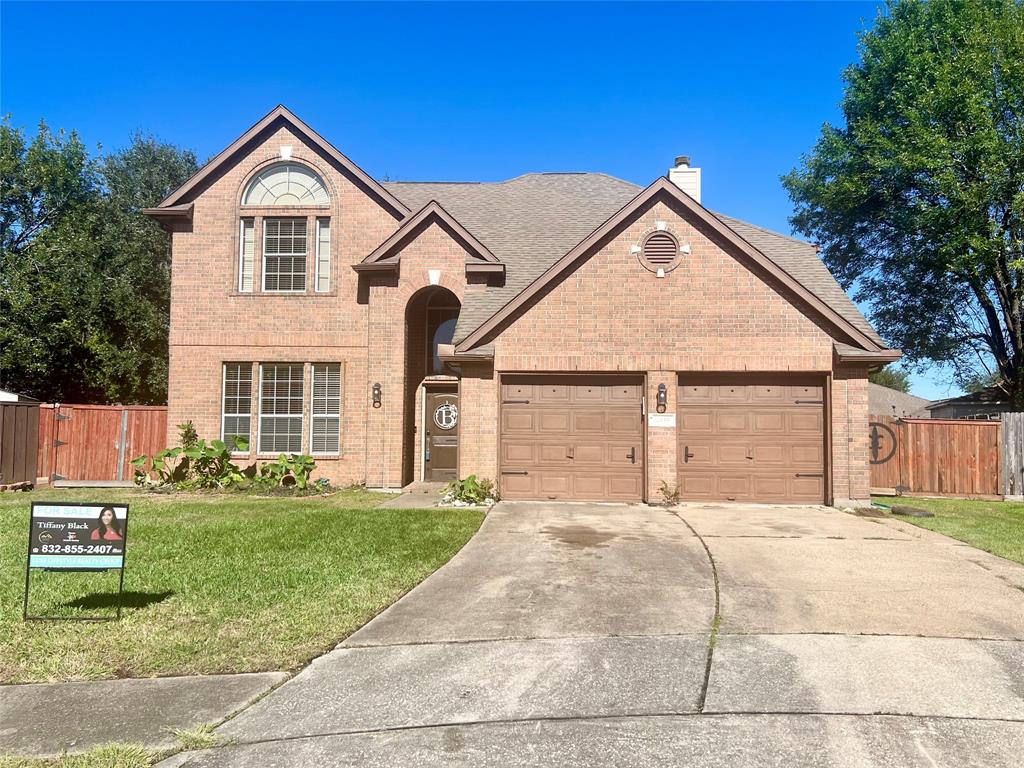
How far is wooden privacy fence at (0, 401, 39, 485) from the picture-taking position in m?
14.5

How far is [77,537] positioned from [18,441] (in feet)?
40.0

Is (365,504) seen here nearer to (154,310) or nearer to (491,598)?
(491,598)

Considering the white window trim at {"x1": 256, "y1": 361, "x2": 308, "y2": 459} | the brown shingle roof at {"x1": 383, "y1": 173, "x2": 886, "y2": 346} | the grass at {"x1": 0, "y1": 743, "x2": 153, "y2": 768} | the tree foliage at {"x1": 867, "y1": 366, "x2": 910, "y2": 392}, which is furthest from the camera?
the tree foliage at {"x1": 867, "y1": 366, "x2": 910, "y2": 392}

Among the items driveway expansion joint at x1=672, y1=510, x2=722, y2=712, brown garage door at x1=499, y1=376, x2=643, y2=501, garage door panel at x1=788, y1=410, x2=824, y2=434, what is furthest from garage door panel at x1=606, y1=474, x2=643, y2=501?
driveway expansion joint at x1=672, y1=510, x2=722, y2=712

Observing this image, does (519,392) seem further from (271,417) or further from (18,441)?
(18,441)

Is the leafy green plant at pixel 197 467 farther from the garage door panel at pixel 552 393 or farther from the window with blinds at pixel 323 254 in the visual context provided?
the garage door panel at pixel 552 393

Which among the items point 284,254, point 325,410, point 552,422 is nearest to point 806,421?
point 552,422

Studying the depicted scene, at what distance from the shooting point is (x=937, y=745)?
3498mm

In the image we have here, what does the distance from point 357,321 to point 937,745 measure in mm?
13818

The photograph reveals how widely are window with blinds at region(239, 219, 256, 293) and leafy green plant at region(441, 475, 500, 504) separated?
755cm

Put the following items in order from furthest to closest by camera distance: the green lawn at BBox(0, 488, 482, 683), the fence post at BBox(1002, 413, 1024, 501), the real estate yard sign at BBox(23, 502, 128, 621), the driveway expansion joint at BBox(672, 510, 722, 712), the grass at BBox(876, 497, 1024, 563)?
the fence post at BBox(1002, 413, 1024, 501), the grass at BBox(876, 497, 1024, 563), the real estate yard sign at BBox(23, 502, 128, 621), the green lawn at BBox(0, 488, 482, 683), the driveway expansion joint at BBox(672, 510, 722, 712)

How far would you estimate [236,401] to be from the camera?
50.5 ft

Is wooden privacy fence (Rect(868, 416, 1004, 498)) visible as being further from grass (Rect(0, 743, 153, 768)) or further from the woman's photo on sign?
grass (Rect(0, 743, 153, 768))

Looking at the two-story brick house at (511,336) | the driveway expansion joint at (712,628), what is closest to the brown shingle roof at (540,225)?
the two-story brick house at (511,336)
